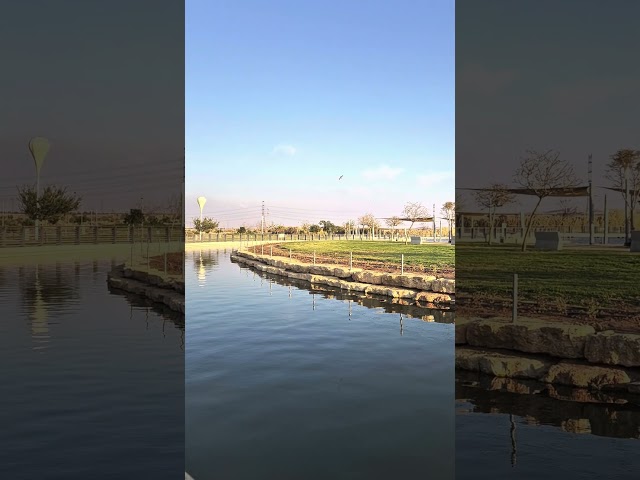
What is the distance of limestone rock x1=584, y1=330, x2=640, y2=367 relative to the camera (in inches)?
255

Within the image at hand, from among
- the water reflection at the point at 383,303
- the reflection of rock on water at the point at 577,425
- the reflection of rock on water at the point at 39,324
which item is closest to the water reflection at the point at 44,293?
the reflection of rock on water at the point at 39,324

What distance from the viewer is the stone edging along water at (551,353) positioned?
6.25 metres

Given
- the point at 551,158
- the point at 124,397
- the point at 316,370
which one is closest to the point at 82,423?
the point at 124,397

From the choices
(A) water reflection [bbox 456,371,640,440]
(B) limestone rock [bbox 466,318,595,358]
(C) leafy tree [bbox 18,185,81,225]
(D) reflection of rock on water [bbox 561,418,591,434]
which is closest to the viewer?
(D) reflection of rock on water [bbox 561,418,591,434]

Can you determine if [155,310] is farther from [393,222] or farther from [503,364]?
[393,222]

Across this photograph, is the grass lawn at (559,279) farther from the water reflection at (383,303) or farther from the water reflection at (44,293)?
the water reflection at (44,293)

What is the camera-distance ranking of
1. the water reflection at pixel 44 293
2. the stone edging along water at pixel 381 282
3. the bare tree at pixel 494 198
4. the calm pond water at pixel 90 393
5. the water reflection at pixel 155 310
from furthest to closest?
the bare tree at pixel 494 198, the stone edging along water at pixel 381 282, the water reflection at pixel 155 310, the water reflection at pixel 44 293, the calm pond water at pixel 90 393

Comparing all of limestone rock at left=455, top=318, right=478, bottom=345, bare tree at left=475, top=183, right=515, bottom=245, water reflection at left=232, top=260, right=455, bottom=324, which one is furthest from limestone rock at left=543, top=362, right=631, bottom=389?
bare tree at left=475, top=183, right=515, bottom=245

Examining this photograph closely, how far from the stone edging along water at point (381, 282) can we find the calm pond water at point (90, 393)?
5.32 meters

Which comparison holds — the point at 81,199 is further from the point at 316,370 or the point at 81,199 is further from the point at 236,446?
the point at 236,446

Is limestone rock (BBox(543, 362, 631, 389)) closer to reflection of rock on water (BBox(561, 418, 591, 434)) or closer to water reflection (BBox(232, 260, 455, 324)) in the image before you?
reflection of rock on water (BBox(561, 418, 591, 434))

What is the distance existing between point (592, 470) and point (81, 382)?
4.64m

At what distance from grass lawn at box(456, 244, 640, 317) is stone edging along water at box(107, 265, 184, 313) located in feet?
18.3

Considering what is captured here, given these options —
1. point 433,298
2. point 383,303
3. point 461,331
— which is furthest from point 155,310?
point 461,331
